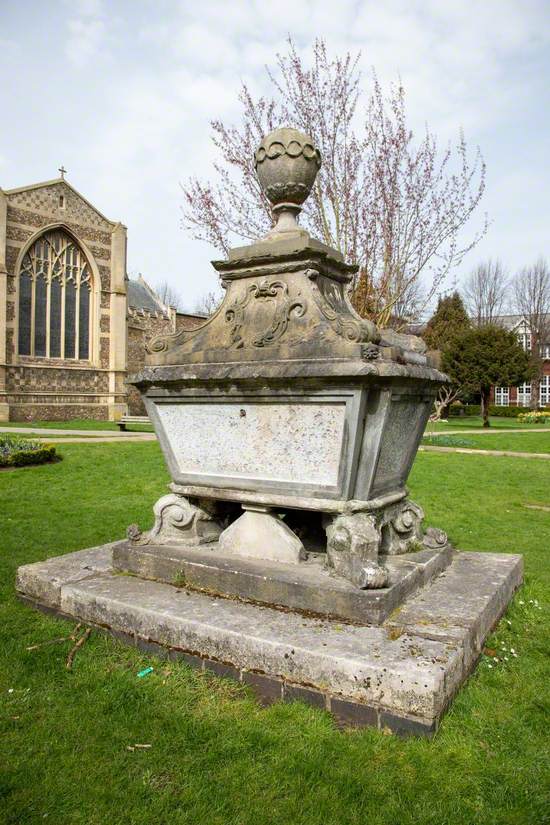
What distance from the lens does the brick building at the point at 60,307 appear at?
26.3 m

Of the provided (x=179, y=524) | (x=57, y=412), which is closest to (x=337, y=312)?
(x=179, y=524)

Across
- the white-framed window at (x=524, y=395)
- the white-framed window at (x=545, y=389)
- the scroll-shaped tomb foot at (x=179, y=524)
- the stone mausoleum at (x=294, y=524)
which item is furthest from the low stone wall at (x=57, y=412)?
the white-framed window at (x=545, y=389)

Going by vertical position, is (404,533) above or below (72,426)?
above

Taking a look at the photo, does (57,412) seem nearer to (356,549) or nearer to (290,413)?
(290,413)

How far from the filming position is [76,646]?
11.4ft

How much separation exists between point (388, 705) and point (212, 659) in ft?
3.24

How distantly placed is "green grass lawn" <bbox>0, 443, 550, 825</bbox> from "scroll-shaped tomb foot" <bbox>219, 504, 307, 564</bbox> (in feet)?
3.17

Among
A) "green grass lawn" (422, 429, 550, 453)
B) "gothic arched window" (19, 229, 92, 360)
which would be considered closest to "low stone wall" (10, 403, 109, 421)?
"gothic arched window" (19, 229, 92, 360)

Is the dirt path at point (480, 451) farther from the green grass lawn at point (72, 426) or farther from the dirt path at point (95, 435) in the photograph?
the green grass lawn at point (72, 426)

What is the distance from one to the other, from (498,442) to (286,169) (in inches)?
661

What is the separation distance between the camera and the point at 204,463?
4.25 m

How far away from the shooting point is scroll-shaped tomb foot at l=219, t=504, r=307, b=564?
394cm

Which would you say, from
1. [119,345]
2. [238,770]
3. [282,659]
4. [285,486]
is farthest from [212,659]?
[119,345]

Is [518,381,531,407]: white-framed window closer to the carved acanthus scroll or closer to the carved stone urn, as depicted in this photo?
the carved stone urn
